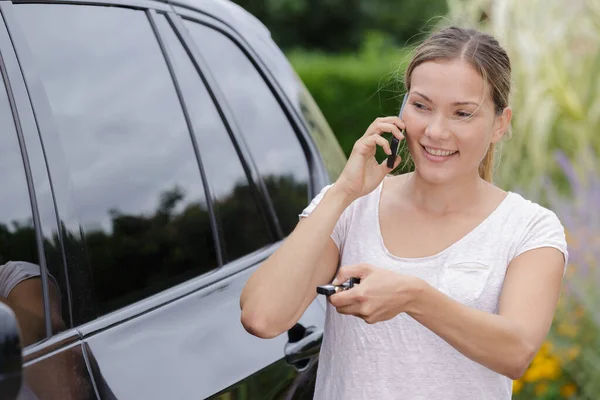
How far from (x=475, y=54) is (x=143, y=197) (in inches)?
30.5

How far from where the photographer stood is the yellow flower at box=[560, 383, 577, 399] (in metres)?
4.80

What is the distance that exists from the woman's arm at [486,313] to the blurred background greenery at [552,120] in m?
0.49

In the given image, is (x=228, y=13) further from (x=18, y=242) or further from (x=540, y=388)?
(x=540, y=388)

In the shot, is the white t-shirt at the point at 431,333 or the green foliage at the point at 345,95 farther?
the green foliage at the point at 345,95

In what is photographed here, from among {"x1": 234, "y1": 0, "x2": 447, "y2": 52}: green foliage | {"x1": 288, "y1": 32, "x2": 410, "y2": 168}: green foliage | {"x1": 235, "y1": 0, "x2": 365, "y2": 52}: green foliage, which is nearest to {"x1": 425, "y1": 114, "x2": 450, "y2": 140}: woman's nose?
{"x1": 288, "y1": 32, "x2": 410, "y2": 168}: green foliage

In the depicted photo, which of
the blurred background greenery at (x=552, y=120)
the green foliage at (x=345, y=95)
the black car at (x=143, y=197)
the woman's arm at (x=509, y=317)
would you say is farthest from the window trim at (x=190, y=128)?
the green foliage at (x=345, y=95)

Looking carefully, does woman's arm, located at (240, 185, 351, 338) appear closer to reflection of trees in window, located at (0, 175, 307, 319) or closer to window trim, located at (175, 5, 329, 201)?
reflection of trees in window, located at (0, 175, 307, 319)

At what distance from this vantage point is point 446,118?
225 centimetres

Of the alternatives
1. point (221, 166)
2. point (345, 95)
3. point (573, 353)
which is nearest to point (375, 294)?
point (221, 166)

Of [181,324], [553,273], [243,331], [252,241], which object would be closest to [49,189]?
[181,324]

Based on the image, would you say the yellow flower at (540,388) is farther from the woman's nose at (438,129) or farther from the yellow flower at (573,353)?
the woman's nose at (438,129)

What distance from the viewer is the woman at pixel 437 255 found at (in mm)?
2150

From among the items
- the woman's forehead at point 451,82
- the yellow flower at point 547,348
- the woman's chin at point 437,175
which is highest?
the woman's forehead at point 451,82

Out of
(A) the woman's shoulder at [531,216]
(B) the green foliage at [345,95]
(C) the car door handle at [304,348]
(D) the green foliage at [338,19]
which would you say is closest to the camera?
(A) the woman's shoulder at [531,216]
